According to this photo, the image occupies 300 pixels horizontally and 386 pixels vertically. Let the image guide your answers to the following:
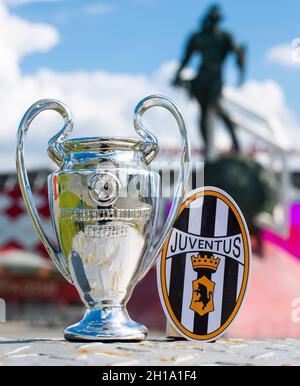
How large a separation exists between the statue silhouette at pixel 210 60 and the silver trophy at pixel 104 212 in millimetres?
6695

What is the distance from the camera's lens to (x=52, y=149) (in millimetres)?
1575

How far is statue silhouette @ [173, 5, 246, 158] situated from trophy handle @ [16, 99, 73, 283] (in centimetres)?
669

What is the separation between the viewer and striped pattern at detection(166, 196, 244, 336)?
1569mm

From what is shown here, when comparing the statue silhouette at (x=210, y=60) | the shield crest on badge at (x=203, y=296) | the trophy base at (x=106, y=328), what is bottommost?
the trophy base at (x=106, y=328)

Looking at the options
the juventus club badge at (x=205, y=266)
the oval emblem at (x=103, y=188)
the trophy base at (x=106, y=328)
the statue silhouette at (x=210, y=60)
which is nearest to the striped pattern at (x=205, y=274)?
the juventus club badge at (x=205, y=266)

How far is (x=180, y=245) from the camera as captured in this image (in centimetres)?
163

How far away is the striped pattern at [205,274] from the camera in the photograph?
1.57 m

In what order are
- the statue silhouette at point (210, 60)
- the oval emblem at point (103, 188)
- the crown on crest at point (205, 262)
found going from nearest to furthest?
the oval emblem at point (103, 188) < the crown on crest at point (205, 262) < the statue silhouette at point (210, 60)

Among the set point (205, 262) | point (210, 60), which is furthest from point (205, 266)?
point (210, 60)

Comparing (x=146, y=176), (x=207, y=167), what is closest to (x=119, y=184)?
(x=146, y=176)

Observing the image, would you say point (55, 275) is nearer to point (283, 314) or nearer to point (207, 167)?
point (207, 167)

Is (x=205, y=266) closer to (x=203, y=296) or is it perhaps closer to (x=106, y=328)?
(x=203, y=296)

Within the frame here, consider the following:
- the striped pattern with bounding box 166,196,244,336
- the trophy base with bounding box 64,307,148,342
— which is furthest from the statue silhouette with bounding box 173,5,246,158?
the trophy base with bounding box 64,307,148,342

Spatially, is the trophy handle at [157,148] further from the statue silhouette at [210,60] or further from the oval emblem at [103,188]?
the statue silhouette at [210,60]
